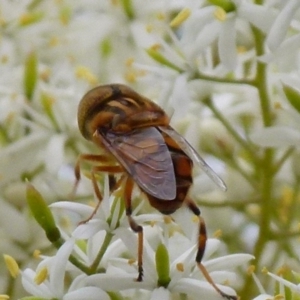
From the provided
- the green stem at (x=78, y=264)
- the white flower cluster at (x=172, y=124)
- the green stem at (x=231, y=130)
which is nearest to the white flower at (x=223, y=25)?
the white flower cluster at (x=172, y=124)

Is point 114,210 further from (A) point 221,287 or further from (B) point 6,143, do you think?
(B) point 6,143

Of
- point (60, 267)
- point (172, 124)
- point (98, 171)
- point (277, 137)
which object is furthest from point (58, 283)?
point (172, 124)

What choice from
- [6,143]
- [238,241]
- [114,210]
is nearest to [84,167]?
[6,143]

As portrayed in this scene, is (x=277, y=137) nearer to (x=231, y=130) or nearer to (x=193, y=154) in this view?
(x=231, y=130)

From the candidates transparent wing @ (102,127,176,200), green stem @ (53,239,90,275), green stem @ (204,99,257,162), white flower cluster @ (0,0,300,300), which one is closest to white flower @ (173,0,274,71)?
white flower cluster @ (0,0,300,300)

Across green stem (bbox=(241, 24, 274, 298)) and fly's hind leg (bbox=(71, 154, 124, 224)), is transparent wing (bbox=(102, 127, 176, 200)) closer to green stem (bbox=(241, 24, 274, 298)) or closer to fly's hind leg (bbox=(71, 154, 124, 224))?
fly's hind leg (bbox=(71, 154, 124, 224))

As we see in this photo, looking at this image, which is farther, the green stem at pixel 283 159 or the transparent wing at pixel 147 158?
the green stem at pixel 283 159

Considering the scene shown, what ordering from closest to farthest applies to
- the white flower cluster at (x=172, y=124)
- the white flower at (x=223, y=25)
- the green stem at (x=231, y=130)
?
the white flower cluster at (x=172, y=124), the white flower at (x=223, y=25), the green stem at (x=231, y=130)

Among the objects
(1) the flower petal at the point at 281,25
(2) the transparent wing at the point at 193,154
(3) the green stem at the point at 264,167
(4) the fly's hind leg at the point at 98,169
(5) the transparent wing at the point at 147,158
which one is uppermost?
(1) the flower petal at the point at 281,25

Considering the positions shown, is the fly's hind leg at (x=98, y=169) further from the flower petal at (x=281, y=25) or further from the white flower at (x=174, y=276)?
the flower petal at (x=281, y=25)
